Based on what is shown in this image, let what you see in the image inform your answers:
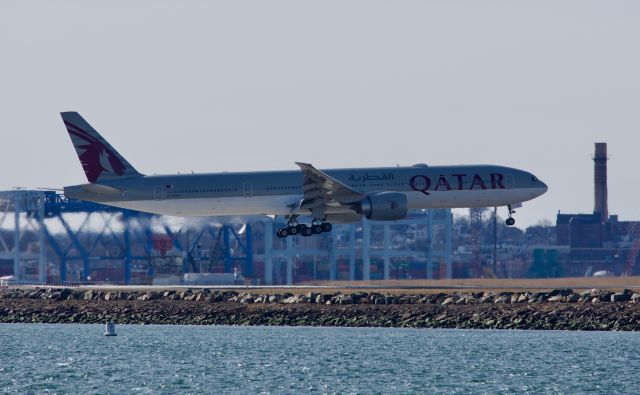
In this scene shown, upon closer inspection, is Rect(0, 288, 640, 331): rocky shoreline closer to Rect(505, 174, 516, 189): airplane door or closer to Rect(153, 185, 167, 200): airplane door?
Rect(153, 185, 167, 200): airplane door

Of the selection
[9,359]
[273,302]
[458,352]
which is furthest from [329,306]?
[9,359]

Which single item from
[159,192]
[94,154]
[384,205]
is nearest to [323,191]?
[384,205]

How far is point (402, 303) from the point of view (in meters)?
90.8

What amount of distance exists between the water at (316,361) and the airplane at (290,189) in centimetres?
892

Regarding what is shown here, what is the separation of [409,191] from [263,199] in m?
9.74

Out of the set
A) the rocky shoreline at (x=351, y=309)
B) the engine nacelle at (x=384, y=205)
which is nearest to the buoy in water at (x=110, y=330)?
the rocky shoreline at (x=351, y=309)

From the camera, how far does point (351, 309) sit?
89.8 metres

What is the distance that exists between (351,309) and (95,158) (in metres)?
20.3

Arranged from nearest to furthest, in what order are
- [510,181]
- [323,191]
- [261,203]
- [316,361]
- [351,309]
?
[316,361] < [351,309] < [323,191] < [261,203] < [510,181]

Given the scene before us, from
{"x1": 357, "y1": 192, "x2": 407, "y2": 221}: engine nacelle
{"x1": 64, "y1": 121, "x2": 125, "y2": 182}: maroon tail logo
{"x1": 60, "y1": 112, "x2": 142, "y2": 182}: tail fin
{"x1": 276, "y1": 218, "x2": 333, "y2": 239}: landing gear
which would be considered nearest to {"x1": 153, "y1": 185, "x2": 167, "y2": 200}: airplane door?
{"x1": 60, "y1": 112, "x2": 142, "y2": 182}: tail fin

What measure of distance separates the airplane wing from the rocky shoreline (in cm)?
620

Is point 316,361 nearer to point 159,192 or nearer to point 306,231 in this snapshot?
point 306,231

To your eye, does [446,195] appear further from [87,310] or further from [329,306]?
[87,310]

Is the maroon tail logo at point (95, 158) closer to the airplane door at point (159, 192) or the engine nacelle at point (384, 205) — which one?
the airplane door at point (159, 192)
